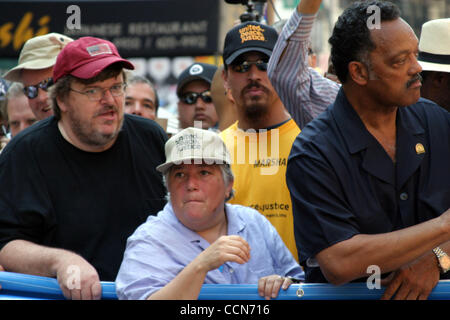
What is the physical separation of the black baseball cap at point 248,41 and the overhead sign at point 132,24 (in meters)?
4.25

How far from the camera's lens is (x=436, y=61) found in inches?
183

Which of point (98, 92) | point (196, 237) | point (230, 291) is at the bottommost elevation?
point (230, 291)

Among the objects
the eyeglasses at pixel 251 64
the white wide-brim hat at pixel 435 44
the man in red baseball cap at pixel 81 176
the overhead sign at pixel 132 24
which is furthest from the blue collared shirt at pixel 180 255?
the overhead sign at pixel 132 24

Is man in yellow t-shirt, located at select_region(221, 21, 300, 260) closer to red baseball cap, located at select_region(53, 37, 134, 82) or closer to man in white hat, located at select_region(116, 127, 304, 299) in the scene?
man in white hat, located at select_region(116, 127, 304, 299)

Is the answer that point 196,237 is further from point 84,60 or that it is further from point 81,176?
point 84,60

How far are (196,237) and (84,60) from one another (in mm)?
1293

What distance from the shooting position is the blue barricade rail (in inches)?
124

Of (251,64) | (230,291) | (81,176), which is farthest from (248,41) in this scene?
(230,291)

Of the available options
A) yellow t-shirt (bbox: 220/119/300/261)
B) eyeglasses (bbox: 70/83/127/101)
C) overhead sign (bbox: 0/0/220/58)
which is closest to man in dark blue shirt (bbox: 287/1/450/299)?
yellow t-shirt (bbox: 220/119/300/261)

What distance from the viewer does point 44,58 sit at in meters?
5.43

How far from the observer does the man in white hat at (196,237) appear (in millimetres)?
3312

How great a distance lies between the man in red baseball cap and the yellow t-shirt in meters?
0.50
